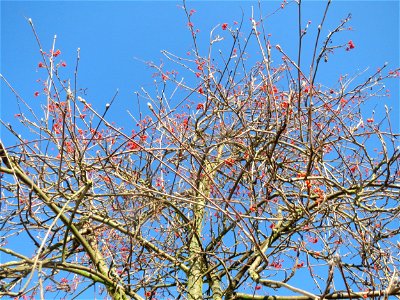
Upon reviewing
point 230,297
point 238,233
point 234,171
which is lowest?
point 230,297

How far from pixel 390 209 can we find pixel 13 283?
3533 millimetres

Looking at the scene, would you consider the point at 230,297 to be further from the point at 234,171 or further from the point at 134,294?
the point at 234,171

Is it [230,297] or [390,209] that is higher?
[390,209]

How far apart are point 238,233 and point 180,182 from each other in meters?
1.09

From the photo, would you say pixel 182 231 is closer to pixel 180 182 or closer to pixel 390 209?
pixel 180 182

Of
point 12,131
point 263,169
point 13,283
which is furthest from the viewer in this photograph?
point 263,169

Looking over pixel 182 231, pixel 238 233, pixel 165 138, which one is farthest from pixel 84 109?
pixel 238 233

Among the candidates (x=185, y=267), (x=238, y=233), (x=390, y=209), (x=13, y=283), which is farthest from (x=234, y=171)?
(x=13, y=283)

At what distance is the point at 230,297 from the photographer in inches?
179

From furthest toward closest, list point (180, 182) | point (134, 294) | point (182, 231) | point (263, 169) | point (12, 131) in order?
point (180, 182) < point (182, 231) < point (263, 169) < point (134, 294) < point (12, 131)

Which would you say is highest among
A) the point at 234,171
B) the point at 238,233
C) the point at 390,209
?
the point at 234,171

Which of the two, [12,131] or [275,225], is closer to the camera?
[12,131]

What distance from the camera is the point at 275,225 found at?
16.0 ft

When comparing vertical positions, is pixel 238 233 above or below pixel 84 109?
below
